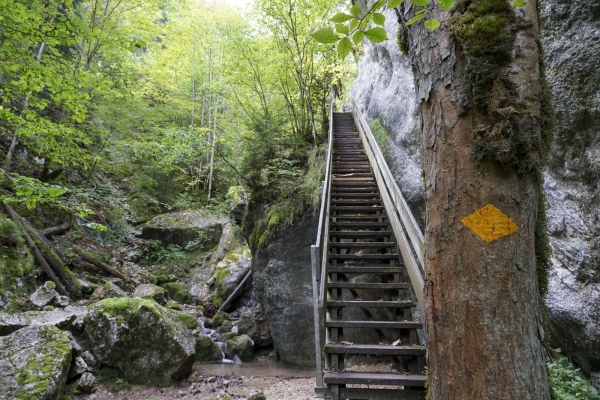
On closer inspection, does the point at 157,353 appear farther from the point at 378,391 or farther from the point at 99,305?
the point at 378,391

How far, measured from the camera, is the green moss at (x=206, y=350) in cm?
837

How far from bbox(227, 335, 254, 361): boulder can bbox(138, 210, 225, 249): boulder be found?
6803 millimetres

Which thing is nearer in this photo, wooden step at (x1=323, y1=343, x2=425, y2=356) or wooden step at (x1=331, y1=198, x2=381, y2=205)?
wooden step at (x1=323, y1=343, x2=425, y2=356)

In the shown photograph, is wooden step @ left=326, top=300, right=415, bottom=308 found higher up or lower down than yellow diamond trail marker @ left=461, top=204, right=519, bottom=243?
lower down

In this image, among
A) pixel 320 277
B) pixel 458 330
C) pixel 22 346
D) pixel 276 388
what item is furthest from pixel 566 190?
pixel 22 346

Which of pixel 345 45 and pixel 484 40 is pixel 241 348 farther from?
pixel 484 40

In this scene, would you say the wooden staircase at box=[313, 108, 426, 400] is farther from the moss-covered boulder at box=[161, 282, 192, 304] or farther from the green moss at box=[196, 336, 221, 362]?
the moss-covered boulder at box=[161, 282, 192, 304]

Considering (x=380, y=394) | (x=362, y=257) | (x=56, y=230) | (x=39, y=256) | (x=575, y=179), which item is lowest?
(x=380, y=394)

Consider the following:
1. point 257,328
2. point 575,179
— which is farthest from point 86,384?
point 575,179

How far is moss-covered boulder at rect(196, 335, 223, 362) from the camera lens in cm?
837

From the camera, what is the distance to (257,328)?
31.5ft

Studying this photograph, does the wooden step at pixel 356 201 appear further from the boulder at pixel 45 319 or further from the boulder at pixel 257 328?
the boulder at pixel 45 319

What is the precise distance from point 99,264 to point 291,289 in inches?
255

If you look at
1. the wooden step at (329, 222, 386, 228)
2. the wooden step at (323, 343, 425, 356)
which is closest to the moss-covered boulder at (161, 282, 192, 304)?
the wooden step at (329, 222, 386, 228)
